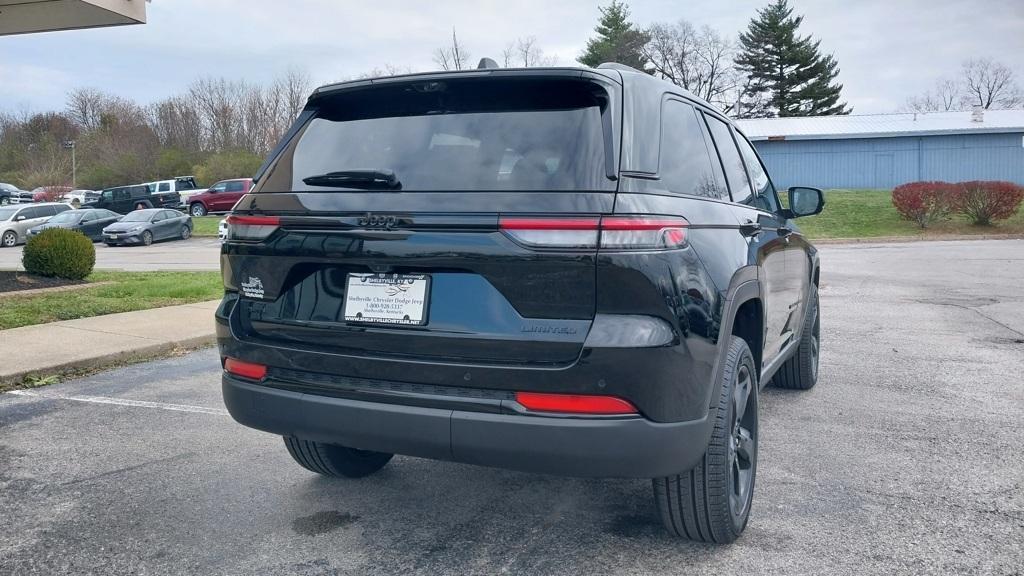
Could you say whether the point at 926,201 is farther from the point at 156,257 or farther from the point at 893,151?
the point at 156,257

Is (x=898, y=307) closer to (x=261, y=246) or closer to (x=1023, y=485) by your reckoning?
(x=1023, y=485)

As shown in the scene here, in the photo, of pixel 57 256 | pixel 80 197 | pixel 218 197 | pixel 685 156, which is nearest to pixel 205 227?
pixel 218 197

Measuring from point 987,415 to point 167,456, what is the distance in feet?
16.2

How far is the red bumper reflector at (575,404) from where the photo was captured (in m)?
2.58

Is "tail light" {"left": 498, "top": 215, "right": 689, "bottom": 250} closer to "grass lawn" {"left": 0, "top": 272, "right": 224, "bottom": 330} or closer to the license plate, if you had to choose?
the license plate

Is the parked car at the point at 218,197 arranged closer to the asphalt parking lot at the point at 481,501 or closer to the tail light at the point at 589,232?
the asphalt parking lot at the point at 481,501

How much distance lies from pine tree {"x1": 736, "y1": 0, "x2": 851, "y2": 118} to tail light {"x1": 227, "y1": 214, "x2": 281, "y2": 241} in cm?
6396

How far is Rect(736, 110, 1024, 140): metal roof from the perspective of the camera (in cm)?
3600

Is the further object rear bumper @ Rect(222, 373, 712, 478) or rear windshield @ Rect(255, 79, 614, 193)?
rear windshield @ Rect(255, 79, 614, 193)

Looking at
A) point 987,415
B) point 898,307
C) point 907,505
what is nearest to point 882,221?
point 898,307

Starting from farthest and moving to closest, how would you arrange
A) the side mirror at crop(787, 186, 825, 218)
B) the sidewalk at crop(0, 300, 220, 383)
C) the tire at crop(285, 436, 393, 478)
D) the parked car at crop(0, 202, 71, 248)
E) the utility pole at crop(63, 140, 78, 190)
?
1. the utility pole at crop(63, 140, 78, 190)
2. the parked car at crop(0, 202, 71, 248)
3. the sidewalk at crop(0, 300, 220, 383)
4. the side mirror at crop(787, 186, 825, 218)
5. the tire at crop(285, 436, 393, 478)

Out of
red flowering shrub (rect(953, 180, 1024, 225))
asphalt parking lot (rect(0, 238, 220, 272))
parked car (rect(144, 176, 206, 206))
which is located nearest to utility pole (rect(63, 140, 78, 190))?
parked car (rect(144, 176, 206, 206))

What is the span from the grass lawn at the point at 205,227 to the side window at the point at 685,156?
29.8 metres

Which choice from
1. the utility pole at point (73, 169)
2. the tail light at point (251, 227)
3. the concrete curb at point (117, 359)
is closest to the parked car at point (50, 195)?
the utility pole at point (73, 169)
